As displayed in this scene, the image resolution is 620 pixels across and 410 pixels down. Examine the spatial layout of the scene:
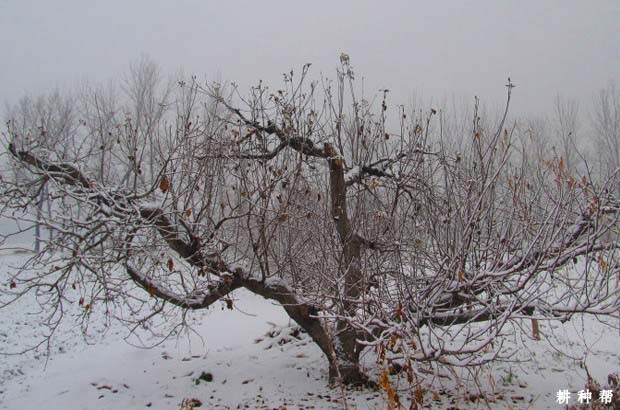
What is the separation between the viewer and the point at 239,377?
215 inches

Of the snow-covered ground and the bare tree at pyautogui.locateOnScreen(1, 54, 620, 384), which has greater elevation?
the bare tree at pyautogui.locateOnScreen(1, 54, 620, 384)

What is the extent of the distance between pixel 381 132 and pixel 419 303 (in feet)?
7.09

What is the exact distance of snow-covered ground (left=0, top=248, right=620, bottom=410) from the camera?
473 cm

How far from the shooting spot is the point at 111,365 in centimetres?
641

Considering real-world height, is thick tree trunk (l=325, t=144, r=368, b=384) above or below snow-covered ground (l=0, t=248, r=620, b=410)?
above

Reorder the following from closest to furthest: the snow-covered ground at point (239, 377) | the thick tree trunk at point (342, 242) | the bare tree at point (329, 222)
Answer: the bare tree at point (329, 222) < the thick tree trunk at point (342, 242) < the snow-covered ground at point (239, 377)

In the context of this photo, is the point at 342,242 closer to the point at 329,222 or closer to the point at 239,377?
the point at 329,222

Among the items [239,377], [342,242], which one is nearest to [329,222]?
[342,242]

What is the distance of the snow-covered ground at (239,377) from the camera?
473 centimetres

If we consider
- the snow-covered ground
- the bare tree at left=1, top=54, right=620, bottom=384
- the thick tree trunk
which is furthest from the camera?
the snow-covered ground

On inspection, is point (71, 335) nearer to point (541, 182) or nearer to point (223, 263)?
point (223, 263)

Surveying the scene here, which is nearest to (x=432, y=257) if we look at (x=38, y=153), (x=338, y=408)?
(x=338, y=408)

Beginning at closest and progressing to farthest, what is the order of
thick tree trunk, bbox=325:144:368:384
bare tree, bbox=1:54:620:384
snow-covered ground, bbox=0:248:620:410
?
bare tree, bbox=1:54:620:384 < thick tree trunk, bbox=325:144:368:384 < snow-covered ground, bbox=0:248:620:410

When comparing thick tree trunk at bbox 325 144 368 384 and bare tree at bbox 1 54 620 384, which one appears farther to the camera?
thick tree trunk at bbox 325 144 368 384
